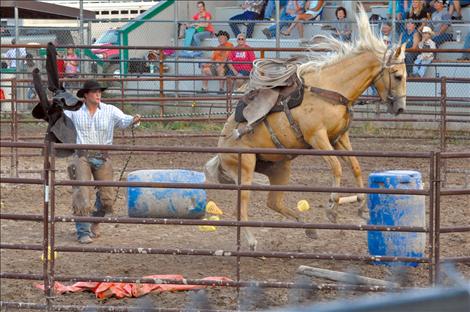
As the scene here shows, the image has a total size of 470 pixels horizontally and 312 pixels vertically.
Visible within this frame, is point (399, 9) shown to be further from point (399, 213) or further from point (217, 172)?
point (399, 213)

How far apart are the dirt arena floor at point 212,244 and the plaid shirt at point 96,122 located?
3.18ft

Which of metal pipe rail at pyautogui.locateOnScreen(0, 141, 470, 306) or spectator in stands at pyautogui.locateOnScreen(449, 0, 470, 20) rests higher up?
spectator in stands at pyautogui.locateOnScreen(449, 0, 470, 20)

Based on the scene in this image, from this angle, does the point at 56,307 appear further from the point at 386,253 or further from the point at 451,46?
the point at 451,46

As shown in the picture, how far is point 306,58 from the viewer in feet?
29.9

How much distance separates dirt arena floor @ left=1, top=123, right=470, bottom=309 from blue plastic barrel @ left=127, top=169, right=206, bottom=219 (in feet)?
0.94

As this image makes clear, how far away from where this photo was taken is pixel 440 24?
16.0 metres

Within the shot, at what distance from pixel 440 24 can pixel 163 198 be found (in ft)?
28.5

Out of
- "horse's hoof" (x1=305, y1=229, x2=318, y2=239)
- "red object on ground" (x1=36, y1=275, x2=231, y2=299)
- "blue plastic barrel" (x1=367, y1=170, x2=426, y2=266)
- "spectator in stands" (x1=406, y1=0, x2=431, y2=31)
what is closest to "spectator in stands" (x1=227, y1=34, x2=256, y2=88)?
"spectator in stands" (x1=406, y1=0, x2=431, y2=31)

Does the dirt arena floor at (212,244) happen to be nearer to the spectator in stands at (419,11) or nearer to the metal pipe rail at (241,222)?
the metal pipe rail at (241,222)

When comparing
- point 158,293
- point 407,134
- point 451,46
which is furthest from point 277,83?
point 451,46

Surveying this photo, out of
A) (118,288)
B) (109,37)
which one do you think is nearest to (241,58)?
(109,37)

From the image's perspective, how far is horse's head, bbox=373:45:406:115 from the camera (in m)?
8.73

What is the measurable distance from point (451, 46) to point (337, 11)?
2341 mm

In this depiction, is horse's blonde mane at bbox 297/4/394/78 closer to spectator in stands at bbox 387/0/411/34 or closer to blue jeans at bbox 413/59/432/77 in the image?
blue jeans at bbox 413/59/432/77
